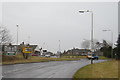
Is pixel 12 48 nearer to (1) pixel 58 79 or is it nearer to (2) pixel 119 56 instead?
(1) pixel 58 79

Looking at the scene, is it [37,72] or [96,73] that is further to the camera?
[37,72]

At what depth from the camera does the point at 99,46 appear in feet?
356

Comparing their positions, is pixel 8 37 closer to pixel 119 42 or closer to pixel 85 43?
pixel 119 42

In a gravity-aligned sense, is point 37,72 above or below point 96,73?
below

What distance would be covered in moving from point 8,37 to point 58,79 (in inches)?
1404

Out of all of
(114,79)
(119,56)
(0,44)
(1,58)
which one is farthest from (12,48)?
(119,56)

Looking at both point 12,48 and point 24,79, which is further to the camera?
point 12,48

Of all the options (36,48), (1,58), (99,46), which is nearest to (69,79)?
(1,58)

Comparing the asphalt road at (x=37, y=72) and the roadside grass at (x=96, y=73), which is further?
the asphalt road at (x=37, y=72)

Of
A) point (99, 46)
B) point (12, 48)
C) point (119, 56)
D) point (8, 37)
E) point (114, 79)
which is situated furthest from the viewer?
point (99, 46)

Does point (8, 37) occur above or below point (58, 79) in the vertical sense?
above

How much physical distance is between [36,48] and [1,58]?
9303 cm

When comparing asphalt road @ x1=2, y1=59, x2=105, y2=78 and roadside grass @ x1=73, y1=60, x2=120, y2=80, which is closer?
roadside grass @ x1=73, y1=60, x2=120, y2=80

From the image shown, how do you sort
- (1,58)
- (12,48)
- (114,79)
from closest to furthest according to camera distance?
(114,79), (12,48), (1,58)
